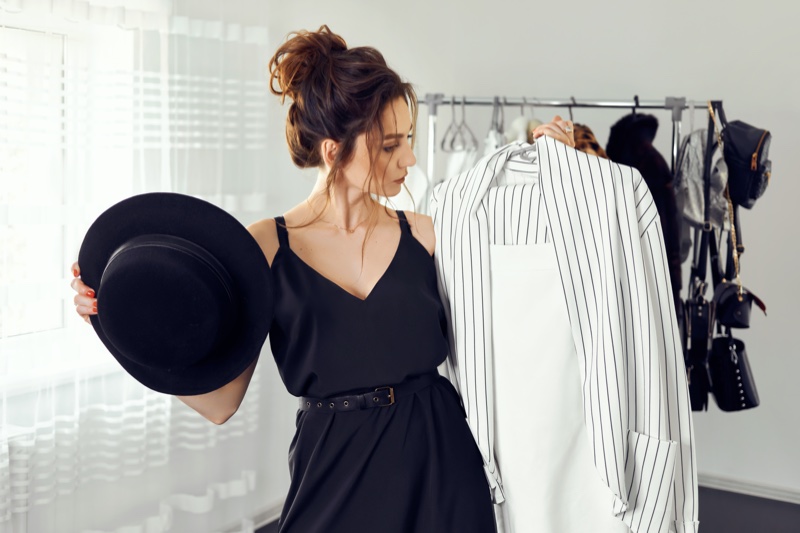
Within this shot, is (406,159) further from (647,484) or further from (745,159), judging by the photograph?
(745,159)

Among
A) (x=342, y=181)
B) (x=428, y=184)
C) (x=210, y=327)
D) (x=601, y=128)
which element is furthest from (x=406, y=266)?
(x=601, y=128)

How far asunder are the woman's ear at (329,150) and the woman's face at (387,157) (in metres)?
0.03

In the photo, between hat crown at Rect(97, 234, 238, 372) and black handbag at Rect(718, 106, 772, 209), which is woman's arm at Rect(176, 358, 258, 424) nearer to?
hat crown at Rect(97, 234, 238, 372)

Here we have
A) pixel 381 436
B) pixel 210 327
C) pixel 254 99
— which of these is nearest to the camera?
pixel 210 327

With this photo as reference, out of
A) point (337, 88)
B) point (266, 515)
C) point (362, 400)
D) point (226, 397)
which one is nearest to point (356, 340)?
point (362, 400)

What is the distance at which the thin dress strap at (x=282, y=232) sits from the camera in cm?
138

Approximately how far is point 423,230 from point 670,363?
1.71 ft

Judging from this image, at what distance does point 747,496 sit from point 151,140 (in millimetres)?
2991

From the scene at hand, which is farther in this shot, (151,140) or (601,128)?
(601,128)

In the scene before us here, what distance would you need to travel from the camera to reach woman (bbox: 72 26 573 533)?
4.31ft

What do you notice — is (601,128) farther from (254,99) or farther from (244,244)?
(244,244)

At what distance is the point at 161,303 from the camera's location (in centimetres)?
112

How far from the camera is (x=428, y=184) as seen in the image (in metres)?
2.78

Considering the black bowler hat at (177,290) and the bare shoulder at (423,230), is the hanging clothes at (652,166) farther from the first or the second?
the black bowler hat at (177,290)
